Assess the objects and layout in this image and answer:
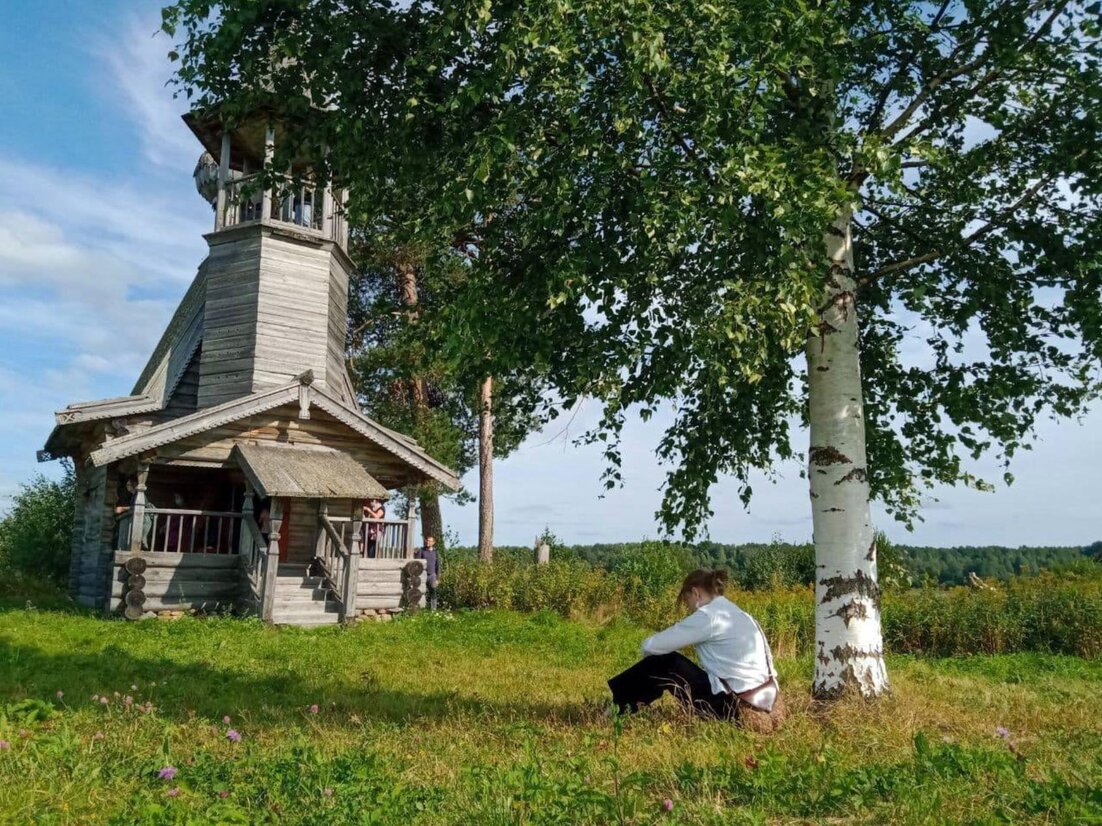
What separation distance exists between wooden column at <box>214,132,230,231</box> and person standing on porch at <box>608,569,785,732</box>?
57.0 ft

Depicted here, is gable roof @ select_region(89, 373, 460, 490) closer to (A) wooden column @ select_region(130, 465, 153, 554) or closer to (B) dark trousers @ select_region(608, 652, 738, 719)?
(A) wooden column @ select_region(130, 465, 153, 554)

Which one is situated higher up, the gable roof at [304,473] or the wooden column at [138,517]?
the gable roof at [304,473]

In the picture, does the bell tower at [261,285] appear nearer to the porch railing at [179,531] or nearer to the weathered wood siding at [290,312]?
the weathered wood siding at [290,312]

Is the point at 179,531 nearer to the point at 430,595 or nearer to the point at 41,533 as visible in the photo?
the point at 430,595

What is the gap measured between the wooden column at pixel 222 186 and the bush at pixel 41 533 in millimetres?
10002

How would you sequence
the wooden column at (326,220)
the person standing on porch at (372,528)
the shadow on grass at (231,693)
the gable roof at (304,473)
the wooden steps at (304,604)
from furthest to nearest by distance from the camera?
the wooden column at (326,220) → the person standing on porch at (372,528) → the wooden steps at (304,604) → the gable roof at (304,473) → the shadow on grass at (231,693)

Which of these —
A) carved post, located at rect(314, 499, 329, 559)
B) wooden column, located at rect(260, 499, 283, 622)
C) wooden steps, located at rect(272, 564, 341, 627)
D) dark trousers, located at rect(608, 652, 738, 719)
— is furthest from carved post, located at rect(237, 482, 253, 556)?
dark trousers, located at rect(608, 652, 738, 719)

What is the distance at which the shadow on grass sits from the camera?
24.6 feet

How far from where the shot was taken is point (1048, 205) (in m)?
8.10

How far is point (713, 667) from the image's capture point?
21.1 ft

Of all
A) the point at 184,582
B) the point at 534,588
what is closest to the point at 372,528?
the point at 534,588

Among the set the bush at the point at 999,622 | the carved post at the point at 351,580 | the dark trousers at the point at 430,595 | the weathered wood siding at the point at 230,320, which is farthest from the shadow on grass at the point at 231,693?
the bush at the point at 999,622

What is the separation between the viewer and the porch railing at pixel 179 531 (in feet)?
55.8

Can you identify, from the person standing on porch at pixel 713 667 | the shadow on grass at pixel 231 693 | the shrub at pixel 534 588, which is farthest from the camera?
the shrub at pixel 534 588
